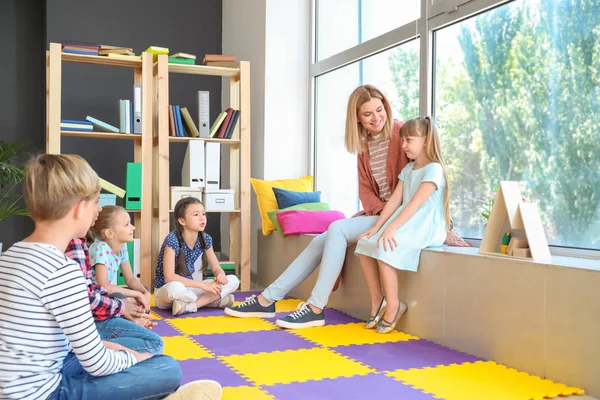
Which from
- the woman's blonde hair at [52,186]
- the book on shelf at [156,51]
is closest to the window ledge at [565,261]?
the woman's blonde hair at [52,186]

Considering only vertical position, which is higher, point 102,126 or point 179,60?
point 179,60

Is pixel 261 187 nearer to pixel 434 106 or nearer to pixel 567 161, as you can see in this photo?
pixel 434 106

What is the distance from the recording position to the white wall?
4.89 meters

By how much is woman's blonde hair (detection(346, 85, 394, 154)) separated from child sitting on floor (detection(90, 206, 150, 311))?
3.92 ft

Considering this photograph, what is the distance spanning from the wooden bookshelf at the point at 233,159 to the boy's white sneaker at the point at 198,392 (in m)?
2.56

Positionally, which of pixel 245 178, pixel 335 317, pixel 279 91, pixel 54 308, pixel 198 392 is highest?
pixel 279 91

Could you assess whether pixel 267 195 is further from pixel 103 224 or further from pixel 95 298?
pixel 95 298

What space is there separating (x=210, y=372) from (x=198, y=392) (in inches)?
20.2

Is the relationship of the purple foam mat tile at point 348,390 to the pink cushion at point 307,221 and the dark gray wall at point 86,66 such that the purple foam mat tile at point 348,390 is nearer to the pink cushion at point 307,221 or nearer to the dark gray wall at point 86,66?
the pink cushion at point 307,221

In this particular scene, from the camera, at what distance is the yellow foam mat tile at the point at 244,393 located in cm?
197

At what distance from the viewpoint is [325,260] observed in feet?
10.2

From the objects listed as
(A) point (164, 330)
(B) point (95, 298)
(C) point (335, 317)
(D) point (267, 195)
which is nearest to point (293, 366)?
(B) point (95, 298)

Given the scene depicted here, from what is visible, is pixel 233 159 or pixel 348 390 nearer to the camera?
pixel 348 390

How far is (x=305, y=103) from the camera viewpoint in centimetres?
503
